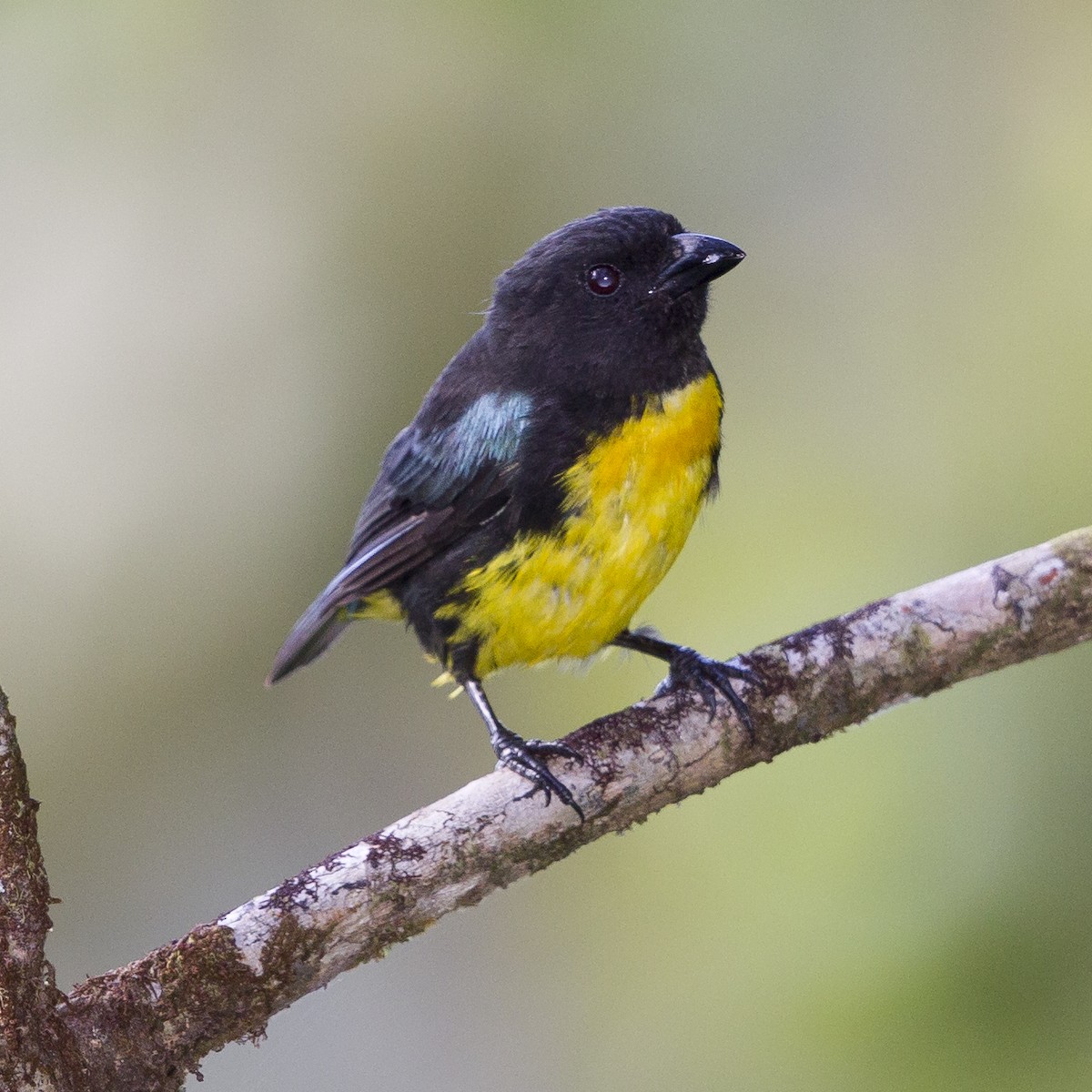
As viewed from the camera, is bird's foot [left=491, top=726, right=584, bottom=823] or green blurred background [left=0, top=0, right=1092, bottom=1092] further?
green blurred background [left=0, top=0, right=1092, bottom=1092]

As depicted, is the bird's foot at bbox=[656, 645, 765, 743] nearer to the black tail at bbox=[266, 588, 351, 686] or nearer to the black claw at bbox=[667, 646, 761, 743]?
the black claw at bbox=[667, 646, 761, 743]

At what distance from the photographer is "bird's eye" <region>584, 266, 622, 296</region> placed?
386 centimetres

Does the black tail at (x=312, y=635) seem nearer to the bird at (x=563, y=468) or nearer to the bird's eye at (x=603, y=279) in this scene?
the bird at (x=563, y=468)

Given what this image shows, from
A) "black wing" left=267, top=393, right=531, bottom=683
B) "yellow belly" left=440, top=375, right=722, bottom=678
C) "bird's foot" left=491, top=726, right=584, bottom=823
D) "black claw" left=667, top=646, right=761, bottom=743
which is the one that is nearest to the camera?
"bird's foot" left=491, top=726, right=584, bottom=823

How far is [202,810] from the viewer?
569 centimetres

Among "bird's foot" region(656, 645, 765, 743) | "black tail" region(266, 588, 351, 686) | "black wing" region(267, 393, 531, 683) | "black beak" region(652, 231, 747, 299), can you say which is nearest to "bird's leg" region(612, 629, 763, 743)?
"bird's foot" region(656, 645, 765, 743)

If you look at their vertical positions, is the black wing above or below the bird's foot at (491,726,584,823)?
above

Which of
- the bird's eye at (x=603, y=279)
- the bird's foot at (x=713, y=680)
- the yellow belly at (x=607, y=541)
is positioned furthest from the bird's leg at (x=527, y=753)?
the bird's eye at (x=603, y=279)

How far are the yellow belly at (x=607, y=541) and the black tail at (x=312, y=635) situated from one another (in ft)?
1.84

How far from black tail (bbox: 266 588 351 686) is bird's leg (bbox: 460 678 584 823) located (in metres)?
0.49

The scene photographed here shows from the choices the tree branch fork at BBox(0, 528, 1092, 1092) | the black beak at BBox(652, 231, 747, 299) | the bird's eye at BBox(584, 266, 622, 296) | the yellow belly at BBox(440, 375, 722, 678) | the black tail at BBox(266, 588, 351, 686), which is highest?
the bird's eye at BBox(584, 266, 622, 296)

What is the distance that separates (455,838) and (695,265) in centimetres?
173

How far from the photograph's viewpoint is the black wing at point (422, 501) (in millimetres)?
3742

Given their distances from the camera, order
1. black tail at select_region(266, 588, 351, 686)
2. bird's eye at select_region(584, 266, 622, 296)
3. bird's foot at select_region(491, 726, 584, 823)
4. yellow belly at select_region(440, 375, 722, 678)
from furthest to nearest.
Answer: black tail at select_region(266, 588, 351, 686) → bird's eye at select_region(584, 266, 622, 296) → yellow belly at select_region(440, 375, 722, 678) → bird's foot at select_region(491, 726, 584, 823)
